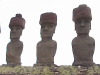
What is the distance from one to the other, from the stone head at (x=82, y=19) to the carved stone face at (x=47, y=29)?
0.93 metres

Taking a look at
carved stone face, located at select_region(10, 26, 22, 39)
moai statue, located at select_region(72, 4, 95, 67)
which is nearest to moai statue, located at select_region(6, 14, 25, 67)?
carved stone face, located at select_region(10, 26, 22, 39)

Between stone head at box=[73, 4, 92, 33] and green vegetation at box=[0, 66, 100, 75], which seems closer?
green vegetation at box=[0, 66, 100, 75]

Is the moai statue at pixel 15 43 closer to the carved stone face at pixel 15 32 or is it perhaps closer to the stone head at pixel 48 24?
the carved stone face at pixel 15 32

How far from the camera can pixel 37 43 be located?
9.82m

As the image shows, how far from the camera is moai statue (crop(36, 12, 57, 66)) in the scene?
938 cm

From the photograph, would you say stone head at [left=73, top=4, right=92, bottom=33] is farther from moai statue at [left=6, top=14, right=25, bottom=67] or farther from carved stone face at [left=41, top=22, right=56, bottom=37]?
moai statue at [left=6, top=14, right=25, bottom=67]

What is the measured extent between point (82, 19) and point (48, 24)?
1.36 metres

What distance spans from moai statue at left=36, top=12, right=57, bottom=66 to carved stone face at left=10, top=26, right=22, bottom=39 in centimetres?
121

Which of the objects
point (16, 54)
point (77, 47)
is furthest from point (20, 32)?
point (77, 47)

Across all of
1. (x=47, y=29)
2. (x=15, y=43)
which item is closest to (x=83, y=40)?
(x=47, y=29)

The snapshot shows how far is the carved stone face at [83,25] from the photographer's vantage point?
909 cm

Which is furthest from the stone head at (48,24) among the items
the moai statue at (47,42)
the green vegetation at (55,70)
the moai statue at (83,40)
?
the green vegetation at (55,70)

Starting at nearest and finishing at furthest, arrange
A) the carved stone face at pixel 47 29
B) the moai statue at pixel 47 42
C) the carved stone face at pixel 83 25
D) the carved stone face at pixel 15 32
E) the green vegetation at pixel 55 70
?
the green vegetation at pixel 55 70
the carved stone face at pixel 83 25
the moai statue at pixel 47 42
the carved stone face at pixel 47 29
the carved stone face at pixel 15 32

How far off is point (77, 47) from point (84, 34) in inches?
21.2
